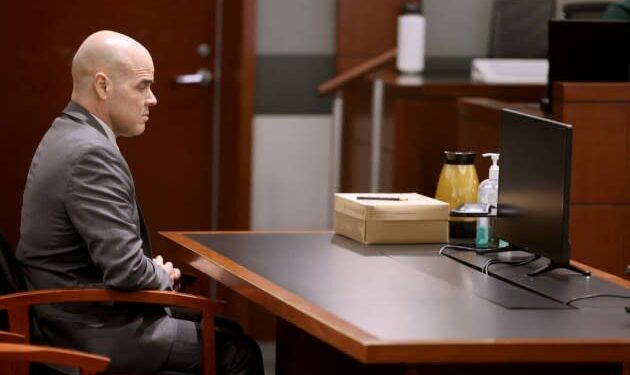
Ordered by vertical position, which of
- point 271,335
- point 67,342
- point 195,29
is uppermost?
point 195,29

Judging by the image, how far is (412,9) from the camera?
6.59 metres

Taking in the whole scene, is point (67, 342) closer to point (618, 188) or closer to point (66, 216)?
point (66, 216)

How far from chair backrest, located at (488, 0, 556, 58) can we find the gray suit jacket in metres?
3.29

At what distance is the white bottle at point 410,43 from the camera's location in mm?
6430

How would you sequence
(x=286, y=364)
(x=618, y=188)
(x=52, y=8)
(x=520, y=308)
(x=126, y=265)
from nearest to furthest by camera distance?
(x=520, y=308)
(x=126, y=265)
(x=286, y=364)
(x=618, y=188)
(x=52, y=8)

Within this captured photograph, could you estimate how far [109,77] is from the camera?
386 centimetres

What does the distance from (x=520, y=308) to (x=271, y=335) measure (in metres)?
3.38

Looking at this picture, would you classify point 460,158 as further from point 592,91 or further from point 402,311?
point 402,311

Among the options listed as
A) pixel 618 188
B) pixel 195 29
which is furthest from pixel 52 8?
pixel 618 188

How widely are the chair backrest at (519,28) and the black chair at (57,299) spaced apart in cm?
334

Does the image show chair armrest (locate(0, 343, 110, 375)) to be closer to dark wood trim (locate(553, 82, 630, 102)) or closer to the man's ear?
the man's ear

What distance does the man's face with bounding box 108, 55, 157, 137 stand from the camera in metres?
3.86

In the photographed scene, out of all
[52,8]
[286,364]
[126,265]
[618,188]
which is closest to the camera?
[126,265]

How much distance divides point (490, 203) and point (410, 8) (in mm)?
2526
